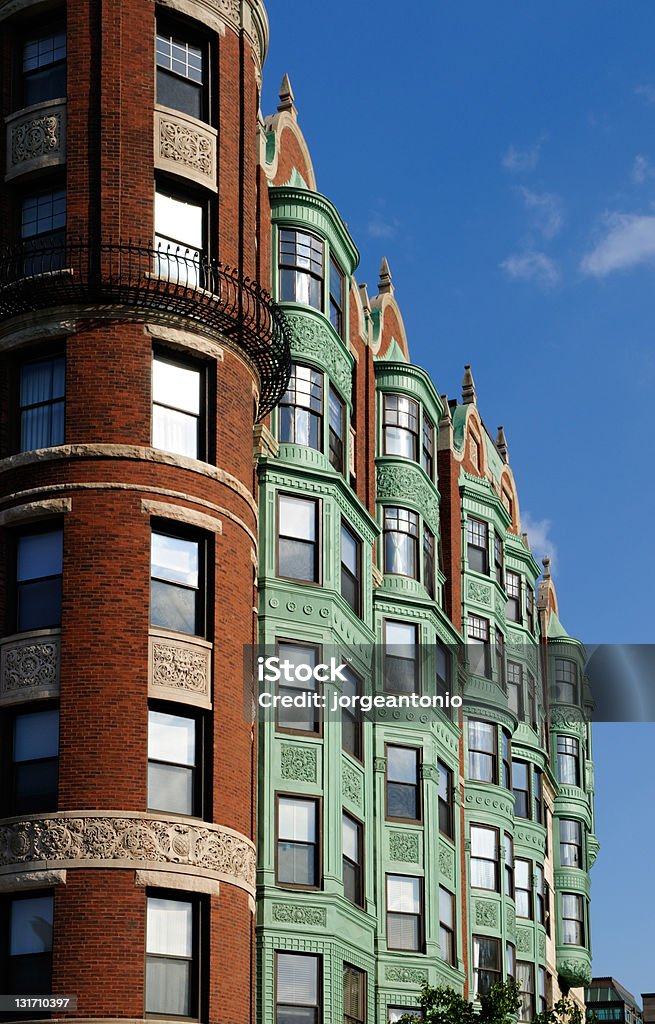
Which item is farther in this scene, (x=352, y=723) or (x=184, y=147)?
(x=352, y=723)

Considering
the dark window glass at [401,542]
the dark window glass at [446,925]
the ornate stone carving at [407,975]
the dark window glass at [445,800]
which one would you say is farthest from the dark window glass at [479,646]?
the ornate stone carving at [407,975]

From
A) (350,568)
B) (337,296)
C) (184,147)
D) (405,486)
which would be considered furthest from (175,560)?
(405,486)

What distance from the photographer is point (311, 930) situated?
38.4m

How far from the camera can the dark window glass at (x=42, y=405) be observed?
35500mm

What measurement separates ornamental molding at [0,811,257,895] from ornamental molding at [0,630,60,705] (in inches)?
95.2

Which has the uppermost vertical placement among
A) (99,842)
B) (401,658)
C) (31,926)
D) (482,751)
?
(401,658)

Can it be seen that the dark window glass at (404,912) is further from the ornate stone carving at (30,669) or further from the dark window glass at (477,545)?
the ornate stone carving at (30,669)

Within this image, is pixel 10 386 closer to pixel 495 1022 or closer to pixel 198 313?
pixel 198 313

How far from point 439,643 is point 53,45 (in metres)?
22.0

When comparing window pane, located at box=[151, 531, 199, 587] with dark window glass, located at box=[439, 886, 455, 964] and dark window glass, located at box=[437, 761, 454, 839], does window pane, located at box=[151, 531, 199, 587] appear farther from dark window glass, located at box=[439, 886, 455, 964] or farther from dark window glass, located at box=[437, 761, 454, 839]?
dark window glass, located at box=[439, 886, 455, 964]

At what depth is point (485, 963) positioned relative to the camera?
5334 centimetres

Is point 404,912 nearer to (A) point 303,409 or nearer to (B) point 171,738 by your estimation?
(A) point 303,409

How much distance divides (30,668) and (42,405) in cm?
558

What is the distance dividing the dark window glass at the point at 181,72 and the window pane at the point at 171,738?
13.5 metres
